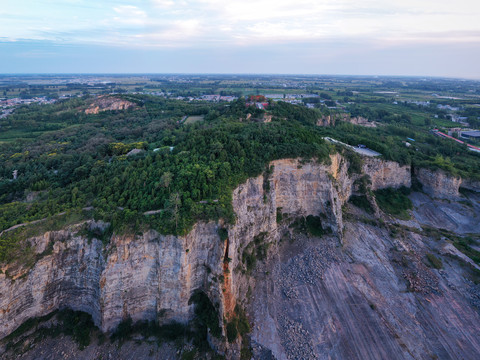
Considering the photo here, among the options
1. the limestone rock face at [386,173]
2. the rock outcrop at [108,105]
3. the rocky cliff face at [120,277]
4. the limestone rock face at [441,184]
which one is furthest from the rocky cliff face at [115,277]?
the rock outcrop at [108,105]

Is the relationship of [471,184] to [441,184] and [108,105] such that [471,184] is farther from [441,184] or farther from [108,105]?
[108,105]

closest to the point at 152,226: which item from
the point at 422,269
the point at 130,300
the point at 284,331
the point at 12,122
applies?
the point at 130,300

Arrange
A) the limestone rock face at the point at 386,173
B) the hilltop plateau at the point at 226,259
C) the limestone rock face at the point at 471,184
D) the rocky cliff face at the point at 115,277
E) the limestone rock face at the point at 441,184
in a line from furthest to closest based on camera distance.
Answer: the limestone rock face at the point at 471,184, the limestone rock face at the point at 386,173, the limestone rock face at the point at 441,184, the hilltop plateau at the point at 226,259, the rocky cliff face at the point at 115,277

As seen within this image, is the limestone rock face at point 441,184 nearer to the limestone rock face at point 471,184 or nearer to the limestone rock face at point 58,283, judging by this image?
the limestone rock face at point 471,184

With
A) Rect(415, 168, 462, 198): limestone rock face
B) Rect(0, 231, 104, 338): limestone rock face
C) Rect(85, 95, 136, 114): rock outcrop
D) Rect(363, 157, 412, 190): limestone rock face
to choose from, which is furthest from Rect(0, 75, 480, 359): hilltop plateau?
Rect(85, 95, 136, 114): rock outcrop

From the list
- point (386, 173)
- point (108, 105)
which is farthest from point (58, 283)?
point (108, 105)

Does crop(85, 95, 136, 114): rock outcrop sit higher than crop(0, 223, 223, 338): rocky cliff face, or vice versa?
crop(85, 95, 136, 114): rock outcrop

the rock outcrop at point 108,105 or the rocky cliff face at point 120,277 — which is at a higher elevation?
the rock outcrop at point 108,105

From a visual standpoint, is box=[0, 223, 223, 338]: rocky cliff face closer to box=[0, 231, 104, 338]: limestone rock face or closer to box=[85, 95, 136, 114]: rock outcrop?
box=[0, 231, 104, 338]: limestone rock face
